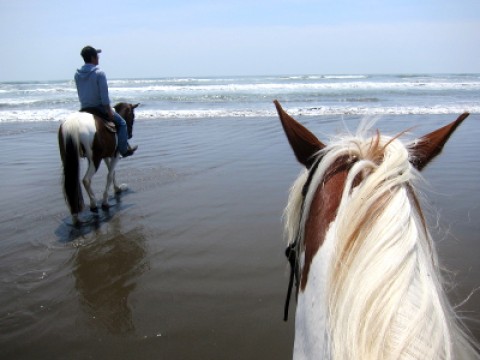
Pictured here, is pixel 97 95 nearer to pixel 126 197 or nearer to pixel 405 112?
pixel 126 197

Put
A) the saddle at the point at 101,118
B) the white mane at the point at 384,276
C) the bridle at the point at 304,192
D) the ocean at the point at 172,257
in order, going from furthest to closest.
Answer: the saddle at the point at 101,118 < the ocean at the point at 172,257 < the bridle at the point at 304,192 < the white mane at the point at 384,276

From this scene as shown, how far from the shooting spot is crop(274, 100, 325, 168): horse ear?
1.19m

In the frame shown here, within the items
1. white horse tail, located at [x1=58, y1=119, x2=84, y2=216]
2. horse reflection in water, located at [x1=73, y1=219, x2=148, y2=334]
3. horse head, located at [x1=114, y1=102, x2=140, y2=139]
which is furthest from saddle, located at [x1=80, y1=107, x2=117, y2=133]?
horse reflection in water, located at [x1=73, y1=219, x2=148, y2=334]

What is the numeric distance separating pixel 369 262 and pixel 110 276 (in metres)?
3.28

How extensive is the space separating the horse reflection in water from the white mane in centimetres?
242

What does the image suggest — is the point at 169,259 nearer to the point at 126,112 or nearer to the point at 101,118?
the point at 101,118

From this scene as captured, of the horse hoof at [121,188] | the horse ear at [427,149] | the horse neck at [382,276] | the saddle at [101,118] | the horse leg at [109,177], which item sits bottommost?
the horse hoof at [121,188]

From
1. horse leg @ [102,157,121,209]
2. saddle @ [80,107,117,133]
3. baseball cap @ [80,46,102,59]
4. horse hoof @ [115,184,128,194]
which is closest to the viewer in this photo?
baseball cap @ [80,46,102,59]

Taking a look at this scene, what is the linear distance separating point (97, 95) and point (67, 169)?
120 centimetres

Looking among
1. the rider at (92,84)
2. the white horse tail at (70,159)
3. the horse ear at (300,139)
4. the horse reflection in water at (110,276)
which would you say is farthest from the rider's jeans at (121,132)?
the horse ear at (300,139)

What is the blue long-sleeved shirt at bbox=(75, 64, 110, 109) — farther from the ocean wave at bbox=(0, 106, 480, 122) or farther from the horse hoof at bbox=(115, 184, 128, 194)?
the ocean wave at bbox=(0, 106, 480, 122)

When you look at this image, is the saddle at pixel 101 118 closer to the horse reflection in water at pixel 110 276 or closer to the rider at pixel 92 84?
the rider at pixel 92 84

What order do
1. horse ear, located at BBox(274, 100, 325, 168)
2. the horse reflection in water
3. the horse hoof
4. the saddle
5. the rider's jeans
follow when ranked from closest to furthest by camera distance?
1. horse ear, located at BBox(274, 100, 325, 168)
2. the horse reflection in water
3. the saddle
4. the rider's jeans
5. the horse hoof

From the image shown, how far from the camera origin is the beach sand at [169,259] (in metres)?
2.65
